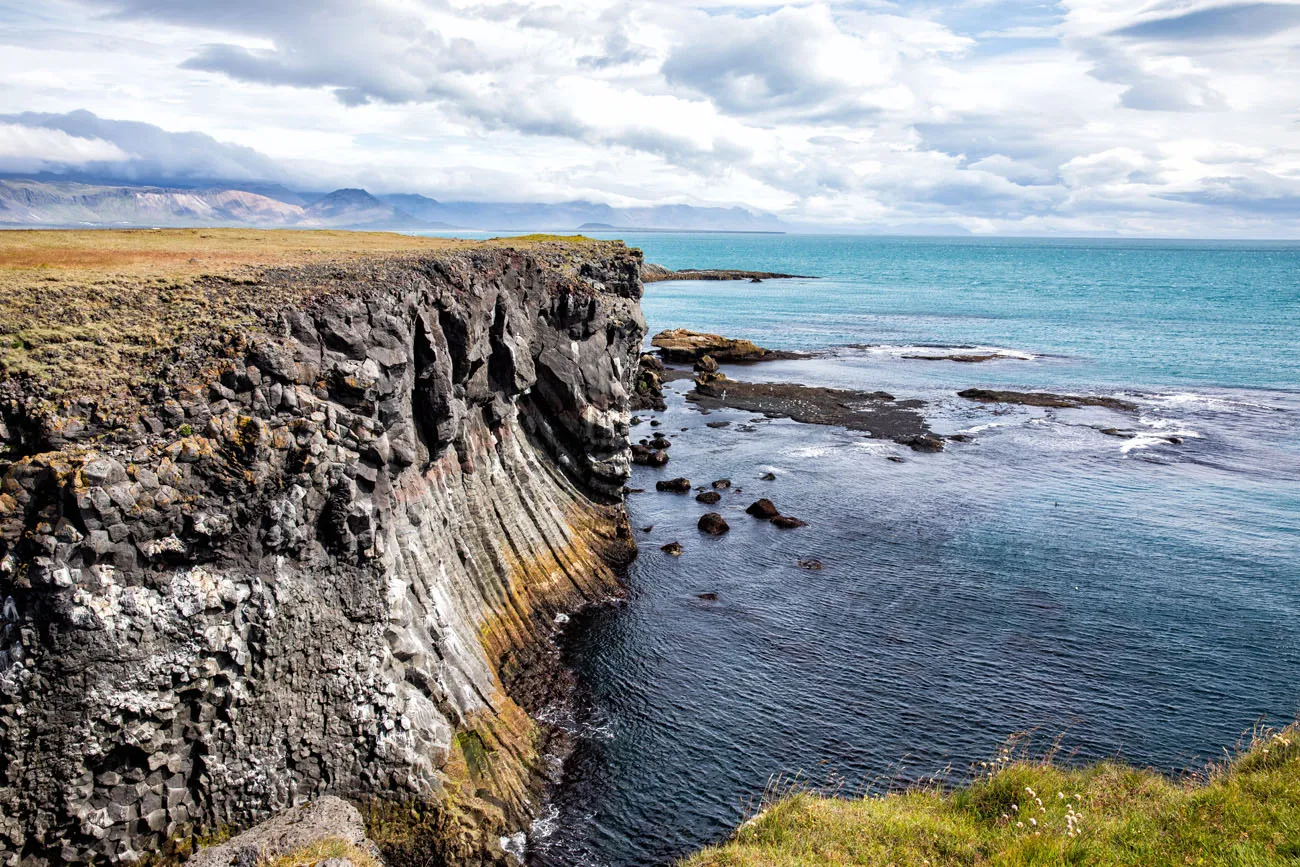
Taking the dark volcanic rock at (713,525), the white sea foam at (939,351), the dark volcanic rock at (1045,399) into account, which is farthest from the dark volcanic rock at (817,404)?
the white sea foam at (939,351)

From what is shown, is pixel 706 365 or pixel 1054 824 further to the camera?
pixel 706 365

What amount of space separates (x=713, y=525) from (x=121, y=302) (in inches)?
1373

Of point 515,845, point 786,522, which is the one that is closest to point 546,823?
point 515,845

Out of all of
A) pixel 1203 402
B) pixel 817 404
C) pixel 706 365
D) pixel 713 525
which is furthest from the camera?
pixel 706 365

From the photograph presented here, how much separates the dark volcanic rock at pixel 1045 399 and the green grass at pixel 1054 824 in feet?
224

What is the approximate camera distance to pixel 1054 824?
1939 centimetres

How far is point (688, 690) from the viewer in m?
34.6

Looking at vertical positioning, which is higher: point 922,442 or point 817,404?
point 817,404

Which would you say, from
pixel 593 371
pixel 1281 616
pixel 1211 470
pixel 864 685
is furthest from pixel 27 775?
pixel 1211 470

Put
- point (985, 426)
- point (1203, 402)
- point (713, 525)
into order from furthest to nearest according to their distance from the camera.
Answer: point (1203, 402) → point (985, 426) → point (713, 525)

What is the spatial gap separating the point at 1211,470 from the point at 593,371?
158ft

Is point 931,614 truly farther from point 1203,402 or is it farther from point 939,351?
point 939,351

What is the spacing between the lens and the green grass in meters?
17.1

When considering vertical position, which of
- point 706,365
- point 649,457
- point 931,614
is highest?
point 706,365
